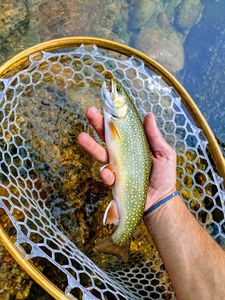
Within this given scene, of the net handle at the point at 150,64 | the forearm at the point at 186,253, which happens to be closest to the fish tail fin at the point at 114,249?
the forearm at the point at 186,253

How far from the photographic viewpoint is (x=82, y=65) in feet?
10.5

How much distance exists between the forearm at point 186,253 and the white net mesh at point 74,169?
271 mm

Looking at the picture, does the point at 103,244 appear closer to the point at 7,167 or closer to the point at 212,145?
the point at 7,167

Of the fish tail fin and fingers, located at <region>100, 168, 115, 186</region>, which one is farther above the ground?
fingers, located at <region>100, 168, 115, 186</region>

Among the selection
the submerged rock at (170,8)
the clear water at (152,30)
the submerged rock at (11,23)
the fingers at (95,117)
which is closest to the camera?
the fingers at (95,117)

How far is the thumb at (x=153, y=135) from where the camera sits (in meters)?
2.70

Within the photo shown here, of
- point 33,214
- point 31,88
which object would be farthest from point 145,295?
point 31,88

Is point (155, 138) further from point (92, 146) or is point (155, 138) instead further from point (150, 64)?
point (150, 64)

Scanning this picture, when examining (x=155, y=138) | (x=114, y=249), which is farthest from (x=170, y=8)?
(x=114, y=249)

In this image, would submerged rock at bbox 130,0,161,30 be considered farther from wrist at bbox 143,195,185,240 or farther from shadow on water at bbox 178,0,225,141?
wrist at bbox 143,195,185,240

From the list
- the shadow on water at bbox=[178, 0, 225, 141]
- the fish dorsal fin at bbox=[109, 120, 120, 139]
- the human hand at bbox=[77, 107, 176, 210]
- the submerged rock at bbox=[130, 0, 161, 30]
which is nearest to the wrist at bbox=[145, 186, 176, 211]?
the human hand at bbox=[77, 107, 176, 210]

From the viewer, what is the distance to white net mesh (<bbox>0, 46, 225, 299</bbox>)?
2789 millimetres

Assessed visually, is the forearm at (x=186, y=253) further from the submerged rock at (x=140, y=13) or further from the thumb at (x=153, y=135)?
the submerged rock at (x=140, y=13)

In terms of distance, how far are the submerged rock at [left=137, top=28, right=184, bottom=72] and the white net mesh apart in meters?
2.14
